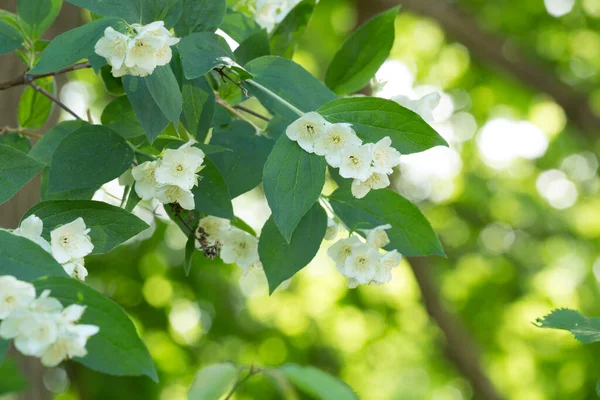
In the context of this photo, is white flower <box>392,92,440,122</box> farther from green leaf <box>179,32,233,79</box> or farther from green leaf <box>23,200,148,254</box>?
green leaf <box>23,200,148,254</box>

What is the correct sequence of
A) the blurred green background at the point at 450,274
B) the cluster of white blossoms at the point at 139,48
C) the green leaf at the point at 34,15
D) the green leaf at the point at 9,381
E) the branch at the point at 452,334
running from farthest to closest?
1. the blurred green background at the point at 450,274
2. the branch at the point at 452,334
3. the green leaf at the point at 9,381
4. the green leaf at the point at 34,15
5. the cluster of white blossoms at the point at 139,48

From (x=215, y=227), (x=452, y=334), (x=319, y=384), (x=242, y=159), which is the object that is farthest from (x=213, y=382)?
(x=452, y=334)

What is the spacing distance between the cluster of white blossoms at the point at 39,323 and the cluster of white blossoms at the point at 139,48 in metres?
0.24

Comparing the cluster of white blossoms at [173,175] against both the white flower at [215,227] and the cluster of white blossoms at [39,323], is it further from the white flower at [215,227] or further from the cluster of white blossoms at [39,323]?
the cluster of white blossoms at [39,323]

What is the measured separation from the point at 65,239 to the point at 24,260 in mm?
126

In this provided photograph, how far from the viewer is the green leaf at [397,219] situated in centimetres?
80

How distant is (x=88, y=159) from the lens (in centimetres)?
74

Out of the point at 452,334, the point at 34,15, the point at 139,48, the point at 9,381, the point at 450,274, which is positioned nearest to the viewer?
the point at 139,48

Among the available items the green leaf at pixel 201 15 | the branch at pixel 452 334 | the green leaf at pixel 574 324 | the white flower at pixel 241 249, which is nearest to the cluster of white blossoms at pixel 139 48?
the green leaf at pixel 201 15

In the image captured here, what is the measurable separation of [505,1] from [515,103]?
733mm

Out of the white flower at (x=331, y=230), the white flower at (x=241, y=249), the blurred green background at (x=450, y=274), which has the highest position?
the white flower at (x=331, y=230)

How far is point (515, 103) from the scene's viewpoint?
4.92 m

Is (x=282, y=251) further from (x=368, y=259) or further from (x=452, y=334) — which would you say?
(x=452, y=334)

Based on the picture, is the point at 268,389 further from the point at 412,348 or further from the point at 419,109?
the point at 419,109
